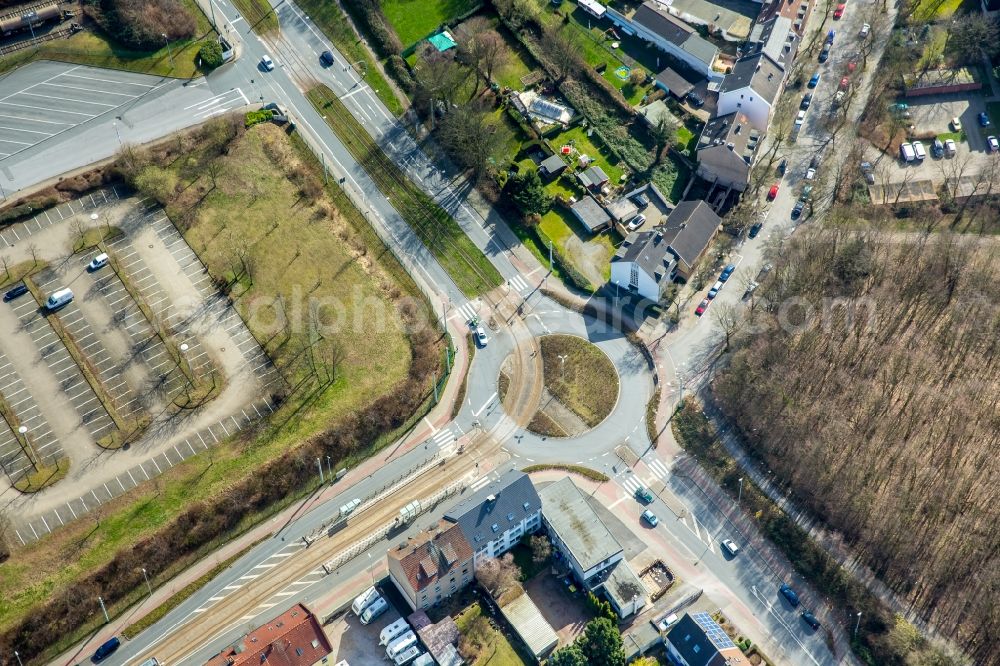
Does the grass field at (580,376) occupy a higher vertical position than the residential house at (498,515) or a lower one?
higher

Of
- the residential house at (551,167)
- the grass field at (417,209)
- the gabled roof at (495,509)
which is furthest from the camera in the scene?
the residential house at (551,167)

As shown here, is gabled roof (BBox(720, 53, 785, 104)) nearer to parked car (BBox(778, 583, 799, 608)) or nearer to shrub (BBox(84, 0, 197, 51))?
parked car (BBox(778, 583, 799, 608))

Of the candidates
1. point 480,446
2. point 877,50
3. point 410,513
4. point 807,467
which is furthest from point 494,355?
point 877,50

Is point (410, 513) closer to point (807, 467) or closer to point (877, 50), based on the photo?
point (807, 467)

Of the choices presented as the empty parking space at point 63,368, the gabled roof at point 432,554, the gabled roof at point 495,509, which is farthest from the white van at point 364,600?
the empty parking space at point 63,368

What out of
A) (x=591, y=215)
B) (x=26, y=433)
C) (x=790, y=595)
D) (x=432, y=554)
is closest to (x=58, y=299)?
(x=26, y=433)

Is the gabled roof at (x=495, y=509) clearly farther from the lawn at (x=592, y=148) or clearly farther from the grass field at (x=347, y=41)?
the grass field at (x=347, y=41)

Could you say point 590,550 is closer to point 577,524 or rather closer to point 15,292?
point 577,524
